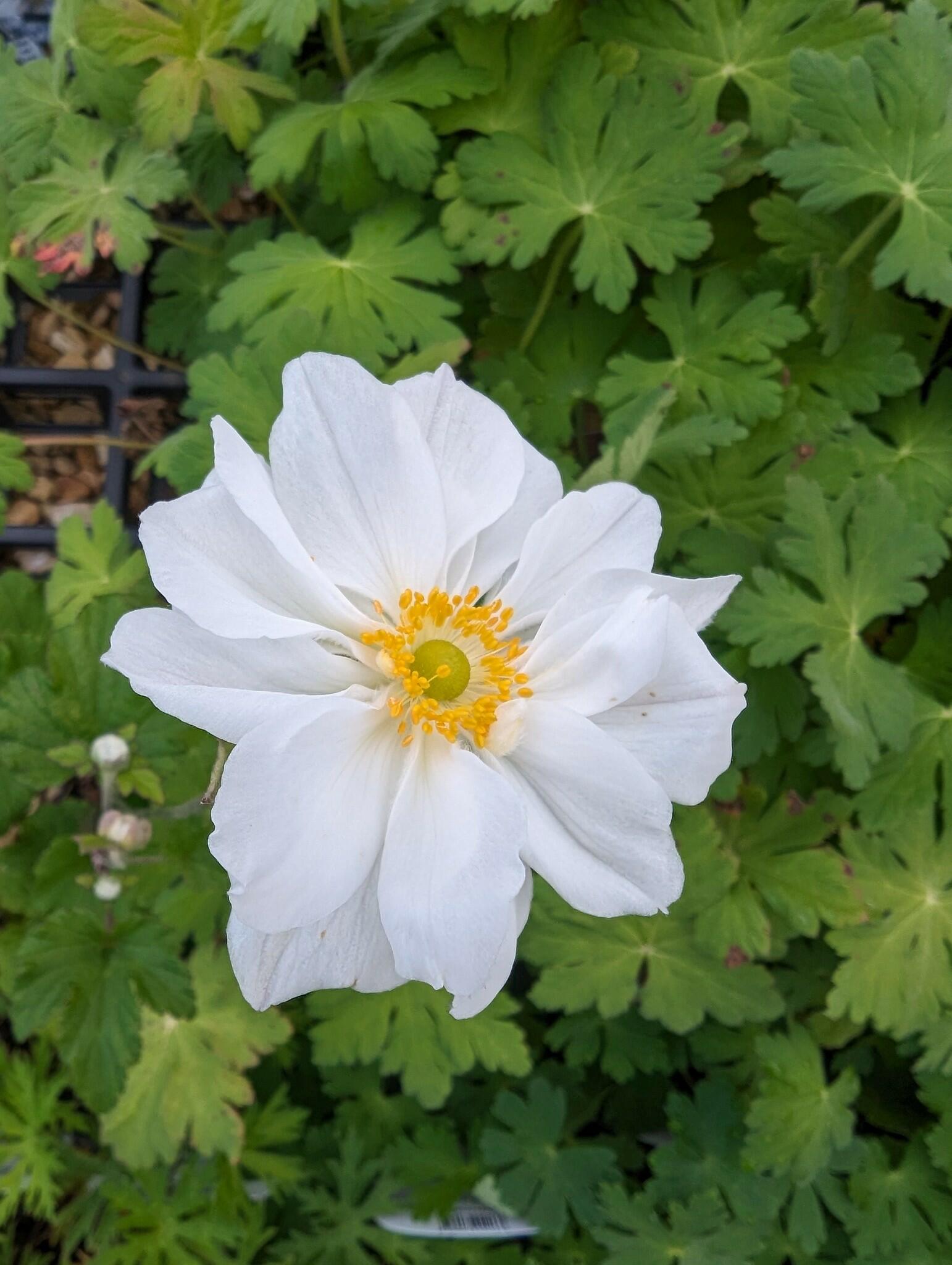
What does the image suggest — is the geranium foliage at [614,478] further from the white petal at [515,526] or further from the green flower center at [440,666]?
the green flower center at [440,666]

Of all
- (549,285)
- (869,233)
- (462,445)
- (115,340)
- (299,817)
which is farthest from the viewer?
(115,340)

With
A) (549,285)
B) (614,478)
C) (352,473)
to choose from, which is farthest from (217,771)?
(549,285)

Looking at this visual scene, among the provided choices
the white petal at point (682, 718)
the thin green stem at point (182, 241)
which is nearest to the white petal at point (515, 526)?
the white petal at point (682, 718)

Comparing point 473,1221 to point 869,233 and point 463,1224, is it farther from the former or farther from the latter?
point 869,233

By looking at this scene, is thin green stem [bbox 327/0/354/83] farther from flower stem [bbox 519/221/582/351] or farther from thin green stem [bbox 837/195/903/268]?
thin green stem [bbox 837/195/903/268]

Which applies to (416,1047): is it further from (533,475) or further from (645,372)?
(645,372)

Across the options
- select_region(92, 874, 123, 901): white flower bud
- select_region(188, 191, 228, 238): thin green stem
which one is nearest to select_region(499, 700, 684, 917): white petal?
select_region(92, 874, 123, 901): white flower bud

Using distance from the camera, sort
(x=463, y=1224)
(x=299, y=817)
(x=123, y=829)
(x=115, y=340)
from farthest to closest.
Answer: (x=115, y=340)
(x=463, y=1224)
(x=123, y=829)
(x=299, y=817)

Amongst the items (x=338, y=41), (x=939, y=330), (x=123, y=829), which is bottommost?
(x=123, y=829)
